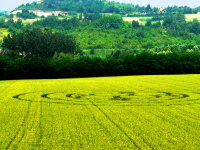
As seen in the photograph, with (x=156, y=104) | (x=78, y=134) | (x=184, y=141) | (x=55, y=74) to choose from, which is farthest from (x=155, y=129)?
(x=55, y=74)

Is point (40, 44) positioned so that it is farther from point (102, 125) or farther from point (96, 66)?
point (102, 125)

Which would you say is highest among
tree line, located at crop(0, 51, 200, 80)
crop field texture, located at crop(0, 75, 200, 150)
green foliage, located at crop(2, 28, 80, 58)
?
green foliage, located at crop(2, 28, 80, 58)

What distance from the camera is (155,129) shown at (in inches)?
819

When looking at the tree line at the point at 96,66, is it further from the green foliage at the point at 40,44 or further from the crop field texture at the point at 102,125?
the green foliage at the point at 40,44

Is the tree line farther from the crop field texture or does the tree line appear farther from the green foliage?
the green foliage

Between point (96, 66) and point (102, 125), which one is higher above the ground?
point (102, 125)

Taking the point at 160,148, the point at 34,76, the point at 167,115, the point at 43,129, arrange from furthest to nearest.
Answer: the point at 34,76, the point at 167,115, the point at 43,129, the point at 160,148

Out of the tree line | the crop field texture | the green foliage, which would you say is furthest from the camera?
the green foliage

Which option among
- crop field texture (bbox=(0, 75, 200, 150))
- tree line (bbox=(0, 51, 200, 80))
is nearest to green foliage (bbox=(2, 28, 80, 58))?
tree line (bbox=(0, 51, 200, 80))

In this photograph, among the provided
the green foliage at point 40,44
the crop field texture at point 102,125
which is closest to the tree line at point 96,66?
the crop field texture at point 102,125

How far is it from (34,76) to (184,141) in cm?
7969

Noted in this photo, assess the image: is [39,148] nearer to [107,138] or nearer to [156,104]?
[107,138]

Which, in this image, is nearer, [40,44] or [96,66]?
[96,66]

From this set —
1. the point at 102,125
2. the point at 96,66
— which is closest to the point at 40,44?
the point at 96,66
